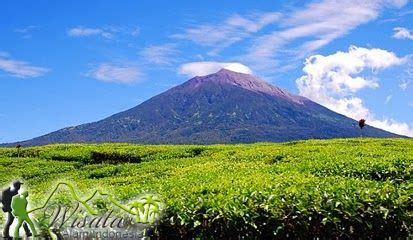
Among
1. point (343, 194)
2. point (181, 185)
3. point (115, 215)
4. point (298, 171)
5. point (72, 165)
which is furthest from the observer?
point (72, 165)

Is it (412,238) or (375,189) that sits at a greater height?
(375,189)

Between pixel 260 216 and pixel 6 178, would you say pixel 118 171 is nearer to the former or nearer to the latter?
pixel 6 178

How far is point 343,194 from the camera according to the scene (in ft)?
44.0

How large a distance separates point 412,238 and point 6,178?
24421 millimetres

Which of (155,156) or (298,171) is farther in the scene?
(155,156)

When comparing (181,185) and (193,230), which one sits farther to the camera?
(181,185)

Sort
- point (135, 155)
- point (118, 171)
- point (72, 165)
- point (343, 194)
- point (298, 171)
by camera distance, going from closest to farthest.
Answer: point (343, 194) → point (298, 171) → point (118, 171) → point (72, 165) → point (135, 155)

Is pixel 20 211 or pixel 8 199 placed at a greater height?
pixel 8 199

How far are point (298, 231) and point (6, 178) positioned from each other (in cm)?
2325

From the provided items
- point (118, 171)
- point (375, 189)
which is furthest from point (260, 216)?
point (118, 171)

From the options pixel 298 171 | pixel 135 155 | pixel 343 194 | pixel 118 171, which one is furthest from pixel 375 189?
pixel 135 155

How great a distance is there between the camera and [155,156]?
36969mm

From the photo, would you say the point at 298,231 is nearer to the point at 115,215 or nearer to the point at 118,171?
the point at 115,215

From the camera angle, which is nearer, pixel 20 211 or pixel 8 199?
pixel 8 199
